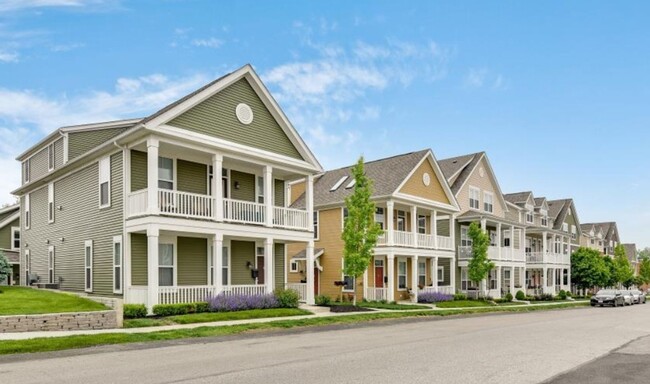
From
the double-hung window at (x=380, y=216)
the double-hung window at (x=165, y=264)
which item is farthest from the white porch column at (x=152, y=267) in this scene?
the double-hung window at (x=380, y=216)

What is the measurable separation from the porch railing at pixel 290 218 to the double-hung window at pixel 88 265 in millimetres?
8155

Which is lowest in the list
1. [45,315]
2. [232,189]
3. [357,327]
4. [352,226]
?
[357,327]

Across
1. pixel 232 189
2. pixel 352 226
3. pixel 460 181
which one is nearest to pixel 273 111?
pixel 232 189

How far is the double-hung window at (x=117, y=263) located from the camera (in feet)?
74.8

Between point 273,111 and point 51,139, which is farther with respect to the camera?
point 51,139

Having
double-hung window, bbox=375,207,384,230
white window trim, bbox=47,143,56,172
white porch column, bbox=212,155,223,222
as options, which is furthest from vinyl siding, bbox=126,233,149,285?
double-hung window, bbox=375,207,384,230

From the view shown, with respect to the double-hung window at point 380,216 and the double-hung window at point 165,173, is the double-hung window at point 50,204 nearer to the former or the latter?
the double-hung window at point 165,173

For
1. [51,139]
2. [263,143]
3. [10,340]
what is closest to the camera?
[10,340]

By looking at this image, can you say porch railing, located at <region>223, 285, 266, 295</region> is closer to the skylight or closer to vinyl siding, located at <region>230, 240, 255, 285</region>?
vinyl siding, located at <region>230, 240, 255, 285</region>

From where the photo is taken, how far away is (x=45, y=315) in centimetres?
1683

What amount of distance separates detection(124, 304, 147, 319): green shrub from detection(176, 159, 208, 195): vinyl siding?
595 centimetres

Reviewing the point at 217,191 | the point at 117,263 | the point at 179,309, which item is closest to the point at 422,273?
the point at 217,191

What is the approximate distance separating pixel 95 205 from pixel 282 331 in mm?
11102

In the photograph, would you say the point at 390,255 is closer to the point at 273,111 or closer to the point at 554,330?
the point at 273,111
